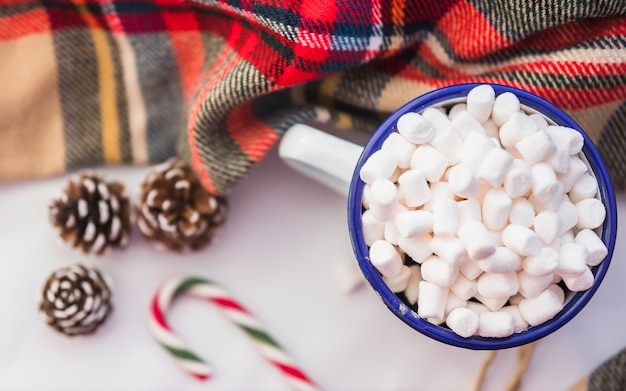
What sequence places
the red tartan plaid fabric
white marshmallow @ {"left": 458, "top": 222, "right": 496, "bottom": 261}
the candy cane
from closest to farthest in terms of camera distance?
1. white marshmallow @ {"left": 458, "top": 222, "right": 496, "bottom": 261}
2. the red tartan plaid fabric
3. the candy cane

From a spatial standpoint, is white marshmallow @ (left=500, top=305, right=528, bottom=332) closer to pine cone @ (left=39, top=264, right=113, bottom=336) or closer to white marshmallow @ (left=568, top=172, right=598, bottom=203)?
white marshmallow @ (left=568, top=172, right=598, bottom=203)

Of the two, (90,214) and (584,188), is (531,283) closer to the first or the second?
(584,188)

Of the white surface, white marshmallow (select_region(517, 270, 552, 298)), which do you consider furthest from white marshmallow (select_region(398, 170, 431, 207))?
the white surface

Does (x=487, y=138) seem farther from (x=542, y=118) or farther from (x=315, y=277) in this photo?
(x=315, y=277)

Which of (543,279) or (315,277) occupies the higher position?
(543,279)

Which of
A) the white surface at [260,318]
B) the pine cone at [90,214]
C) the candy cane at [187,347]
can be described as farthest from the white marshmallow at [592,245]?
the pine cone at [90,214]

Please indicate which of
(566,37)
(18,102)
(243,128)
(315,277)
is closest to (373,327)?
(315,277)

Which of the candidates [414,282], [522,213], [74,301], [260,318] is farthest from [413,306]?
[74,301]
